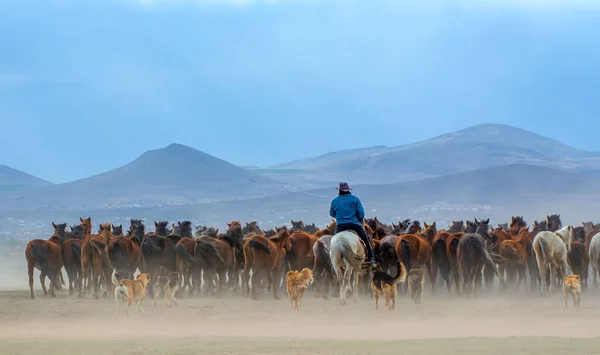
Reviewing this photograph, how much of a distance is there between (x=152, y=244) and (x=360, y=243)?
6814 millimetres

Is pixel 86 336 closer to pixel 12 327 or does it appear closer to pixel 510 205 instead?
pixel 12 327

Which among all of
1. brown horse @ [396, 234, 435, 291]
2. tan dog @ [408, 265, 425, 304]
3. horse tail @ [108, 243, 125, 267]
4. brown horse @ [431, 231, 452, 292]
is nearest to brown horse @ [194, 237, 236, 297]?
horse tail @ [108, 243, 125, 267]

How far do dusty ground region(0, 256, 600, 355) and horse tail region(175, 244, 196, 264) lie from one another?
1.20m

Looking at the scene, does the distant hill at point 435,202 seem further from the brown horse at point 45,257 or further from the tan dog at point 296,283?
the tan dog at point 296,283

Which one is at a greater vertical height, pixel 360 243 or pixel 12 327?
pixel 360 243

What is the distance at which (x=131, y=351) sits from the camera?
15000mm

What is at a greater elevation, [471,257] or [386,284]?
[471,257]

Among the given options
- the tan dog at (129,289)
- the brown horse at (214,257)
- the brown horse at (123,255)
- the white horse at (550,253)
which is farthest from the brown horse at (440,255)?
the tan dog at (129,289)

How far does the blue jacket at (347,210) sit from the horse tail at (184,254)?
5.74 metres

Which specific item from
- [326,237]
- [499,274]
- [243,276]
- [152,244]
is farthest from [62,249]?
[499,274]

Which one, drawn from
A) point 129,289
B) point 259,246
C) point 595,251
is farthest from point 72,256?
point 595,251

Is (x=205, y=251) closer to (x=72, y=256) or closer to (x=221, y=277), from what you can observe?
(x=221, y=277)

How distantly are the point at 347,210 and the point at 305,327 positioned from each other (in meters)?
3.11

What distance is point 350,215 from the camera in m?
21.1
